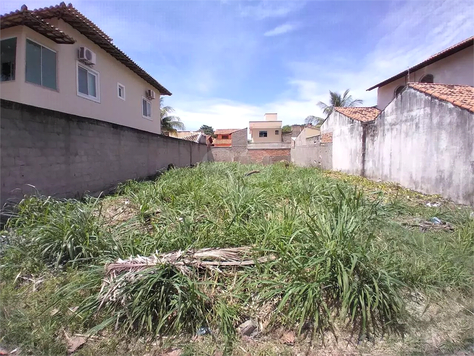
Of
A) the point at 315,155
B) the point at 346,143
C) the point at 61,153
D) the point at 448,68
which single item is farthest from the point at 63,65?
the point at 448,68

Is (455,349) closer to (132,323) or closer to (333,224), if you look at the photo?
(333,224)

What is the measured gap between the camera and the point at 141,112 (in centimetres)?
1220

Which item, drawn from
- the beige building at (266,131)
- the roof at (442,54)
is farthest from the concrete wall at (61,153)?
the beige building at (266,131)

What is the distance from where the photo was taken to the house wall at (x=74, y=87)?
6.11 m

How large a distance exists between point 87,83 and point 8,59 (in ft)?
6.89

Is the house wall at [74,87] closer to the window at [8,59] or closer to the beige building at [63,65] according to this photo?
the beige building at [63,65]

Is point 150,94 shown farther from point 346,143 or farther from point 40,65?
point 346,143

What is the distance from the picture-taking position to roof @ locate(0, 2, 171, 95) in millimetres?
5652

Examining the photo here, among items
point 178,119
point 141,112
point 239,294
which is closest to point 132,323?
point 239,294

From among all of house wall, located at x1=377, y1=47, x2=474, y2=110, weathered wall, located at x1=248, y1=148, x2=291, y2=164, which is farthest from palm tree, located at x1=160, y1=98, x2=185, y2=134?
house wall, located at x1=377, y1=47, x2=474, y2=110

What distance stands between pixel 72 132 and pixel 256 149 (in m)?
16.9

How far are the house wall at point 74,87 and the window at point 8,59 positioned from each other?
14 centimetres

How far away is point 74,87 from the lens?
758 cm

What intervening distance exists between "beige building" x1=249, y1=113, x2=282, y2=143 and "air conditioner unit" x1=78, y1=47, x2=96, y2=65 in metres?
32.0
